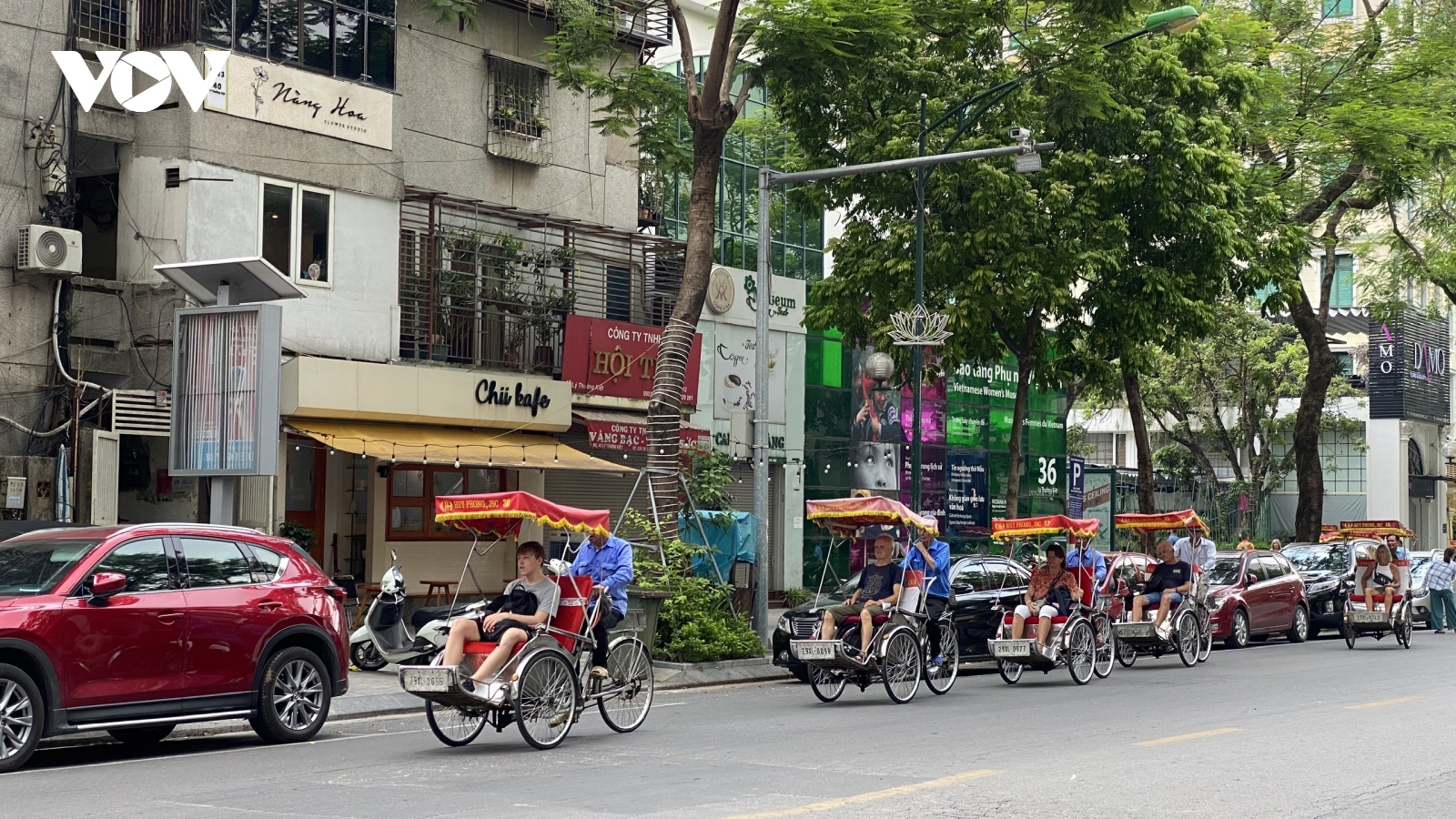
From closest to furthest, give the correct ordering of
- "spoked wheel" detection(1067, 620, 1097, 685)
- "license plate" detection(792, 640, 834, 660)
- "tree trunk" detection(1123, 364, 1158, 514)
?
"license plate" detection(792, 640, 834, 660) < "spoked wheel" detection(1067, 620, 1097, 685) < "tree trunk" detection(1123, 364, 1158, 514)

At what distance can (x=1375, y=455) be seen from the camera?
58688 millimetres

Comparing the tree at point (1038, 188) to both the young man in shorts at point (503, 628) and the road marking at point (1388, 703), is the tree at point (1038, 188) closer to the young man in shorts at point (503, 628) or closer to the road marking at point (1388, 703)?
the road marking at point (1388, 703)

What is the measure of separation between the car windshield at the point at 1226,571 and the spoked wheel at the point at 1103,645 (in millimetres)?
7940

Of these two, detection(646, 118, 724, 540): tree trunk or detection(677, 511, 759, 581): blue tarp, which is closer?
detection(646, 118, 724, 540): tree trunk

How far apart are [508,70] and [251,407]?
1251 cm

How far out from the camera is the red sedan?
88.4 feet

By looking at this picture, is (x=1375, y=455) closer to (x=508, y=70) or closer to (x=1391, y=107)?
(x=1391, y=107)

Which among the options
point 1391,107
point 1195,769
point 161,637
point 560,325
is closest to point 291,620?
point 161,637

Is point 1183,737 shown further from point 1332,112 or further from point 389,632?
point 1332,112

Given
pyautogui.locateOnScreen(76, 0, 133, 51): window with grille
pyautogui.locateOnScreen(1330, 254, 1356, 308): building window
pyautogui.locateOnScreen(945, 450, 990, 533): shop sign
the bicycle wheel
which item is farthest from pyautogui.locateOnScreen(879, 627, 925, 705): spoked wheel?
pyautogui.locateOnScreen(1330, 254, 1356, 308): building window

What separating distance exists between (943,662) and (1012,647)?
1345 millimetres

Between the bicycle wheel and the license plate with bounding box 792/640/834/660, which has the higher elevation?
the license plate with bounding box 792/640/834/660

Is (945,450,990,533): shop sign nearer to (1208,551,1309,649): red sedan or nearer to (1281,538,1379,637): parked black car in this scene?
(1281,538,1379,637): parked black car

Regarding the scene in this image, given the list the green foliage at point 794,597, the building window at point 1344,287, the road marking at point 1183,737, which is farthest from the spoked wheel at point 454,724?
the building window at point 1344,287
